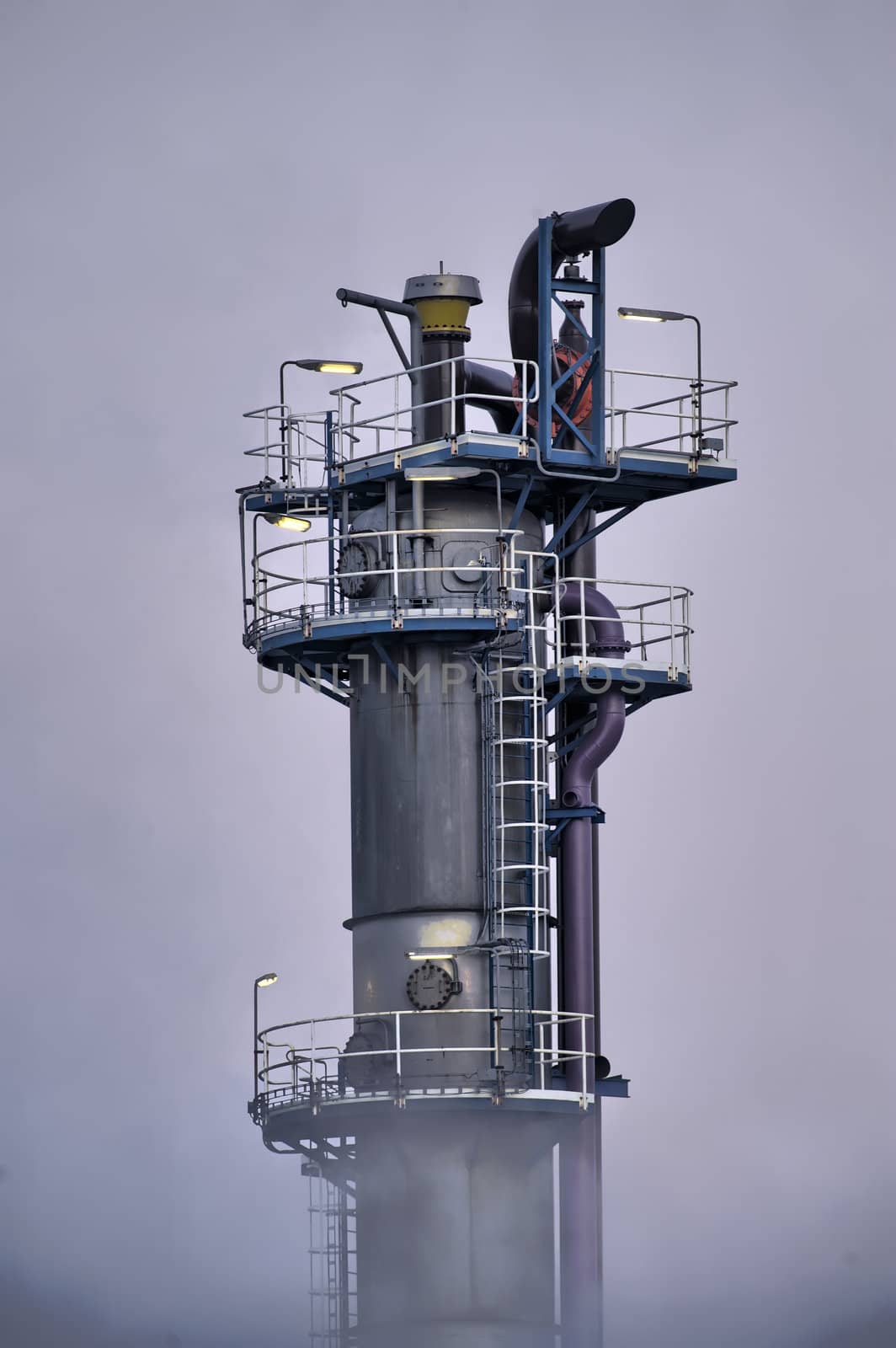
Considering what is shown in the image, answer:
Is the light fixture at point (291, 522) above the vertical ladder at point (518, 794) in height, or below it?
above

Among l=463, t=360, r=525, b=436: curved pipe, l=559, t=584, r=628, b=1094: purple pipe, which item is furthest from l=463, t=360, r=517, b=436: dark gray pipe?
l=559, t=584, r=628, b=1094: purple pipe

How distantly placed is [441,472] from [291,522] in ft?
14.3

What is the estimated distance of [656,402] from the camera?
89312mm

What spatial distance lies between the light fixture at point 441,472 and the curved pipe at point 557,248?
3.03m

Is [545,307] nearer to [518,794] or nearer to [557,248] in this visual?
[557,248]

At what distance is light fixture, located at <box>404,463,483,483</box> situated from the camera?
8738cm

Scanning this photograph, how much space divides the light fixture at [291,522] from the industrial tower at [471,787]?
0.29 ft

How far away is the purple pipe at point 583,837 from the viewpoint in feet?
294

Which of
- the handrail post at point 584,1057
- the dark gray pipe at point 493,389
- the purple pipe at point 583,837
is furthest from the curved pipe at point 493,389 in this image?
the handrail post at point 584,1057

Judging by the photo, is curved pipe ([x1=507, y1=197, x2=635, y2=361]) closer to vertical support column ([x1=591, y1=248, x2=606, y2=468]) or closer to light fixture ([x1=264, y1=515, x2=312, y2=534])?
vertical support column ([x1=591, y1=248, x2=606, y2=468])

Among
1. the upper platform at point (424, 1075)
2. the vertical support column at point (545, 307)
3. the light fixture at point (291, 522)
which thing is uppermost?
the vertical support column at point (545, 307)

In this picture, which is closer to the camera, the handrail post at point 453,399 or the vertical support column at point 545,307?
the handrail post at point 453,399

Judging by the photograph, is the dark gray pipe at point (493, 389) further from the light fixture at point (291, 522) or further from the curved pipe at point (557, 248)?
the light fixture at point (291, 522)

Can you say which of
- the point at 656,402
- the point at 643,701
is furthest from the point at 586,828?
the point at 656,402
